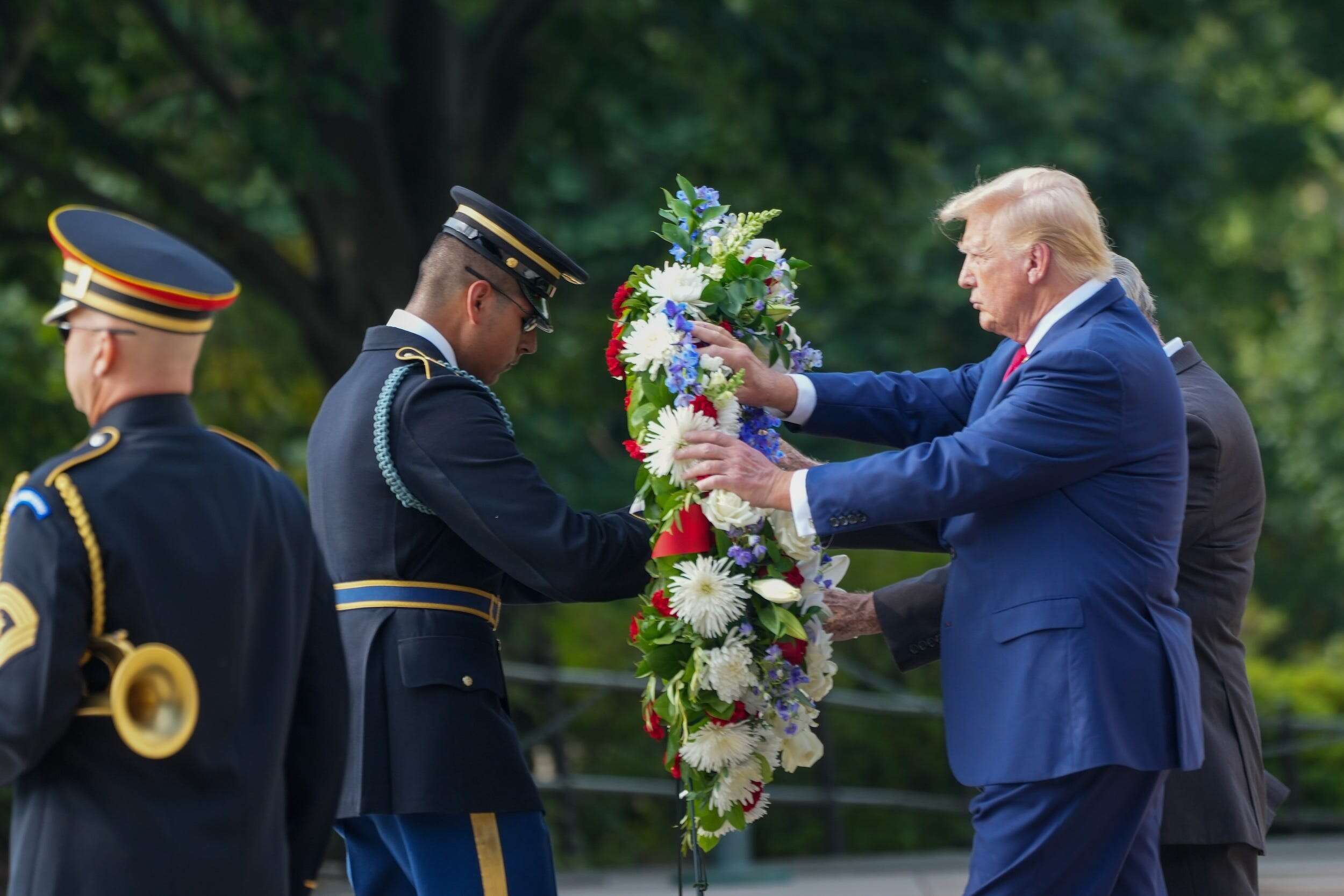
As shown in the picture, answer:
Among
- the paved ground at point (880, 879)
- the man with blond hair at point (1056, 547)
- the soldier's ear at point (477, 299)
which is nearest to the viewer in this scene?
the man with blond hair at point (1056, 547)

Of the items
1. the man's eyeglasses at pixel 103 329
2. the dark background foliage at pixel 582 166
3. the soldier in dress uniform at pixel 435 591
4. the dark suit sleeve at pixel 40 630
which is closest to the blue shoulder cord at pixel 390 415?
the soldier in dress uniform at pixel 435 591

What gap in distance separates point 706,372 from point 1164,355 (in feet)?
3.13

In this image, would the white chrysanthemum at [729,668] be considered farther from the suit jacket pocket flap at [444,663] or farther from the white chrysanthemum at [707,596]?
the suit jacket pocket flap at [444,663]

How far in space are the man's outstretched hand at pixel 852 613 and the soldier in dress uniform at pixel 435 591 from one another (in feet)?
2.01

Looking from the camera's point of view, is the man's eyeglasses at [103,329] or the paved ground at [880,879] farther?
the paved ground at [880,879]

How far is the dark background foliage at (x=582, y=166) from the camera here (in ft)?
29.0

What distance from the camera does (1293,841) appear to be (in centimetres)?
994

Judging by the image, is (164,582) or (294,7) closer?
(164,582)

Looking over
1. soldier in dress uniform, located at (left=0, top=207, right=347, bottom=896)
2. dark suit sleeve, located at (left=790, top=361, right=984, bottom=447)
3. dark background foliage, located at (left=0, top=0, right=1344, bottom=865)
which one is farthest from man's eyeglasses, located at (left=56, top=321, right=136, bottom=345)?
dark background foliage, located at (left=0, top=0, right=1344, bottom=865)

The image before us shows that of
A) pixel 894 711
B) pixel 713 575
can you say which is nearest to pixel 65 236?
pixel 713 575

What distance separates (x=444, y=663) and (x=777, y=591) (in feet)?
2.34

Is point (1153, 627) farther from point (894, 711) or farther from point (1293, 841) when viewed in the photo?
point (1293, 841)

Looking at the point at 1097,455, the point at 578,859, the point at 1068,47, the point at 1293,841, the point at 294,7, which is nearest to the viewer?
the point at 1097,455

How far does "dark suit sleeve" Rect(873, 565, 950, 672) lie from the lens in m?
3.91
